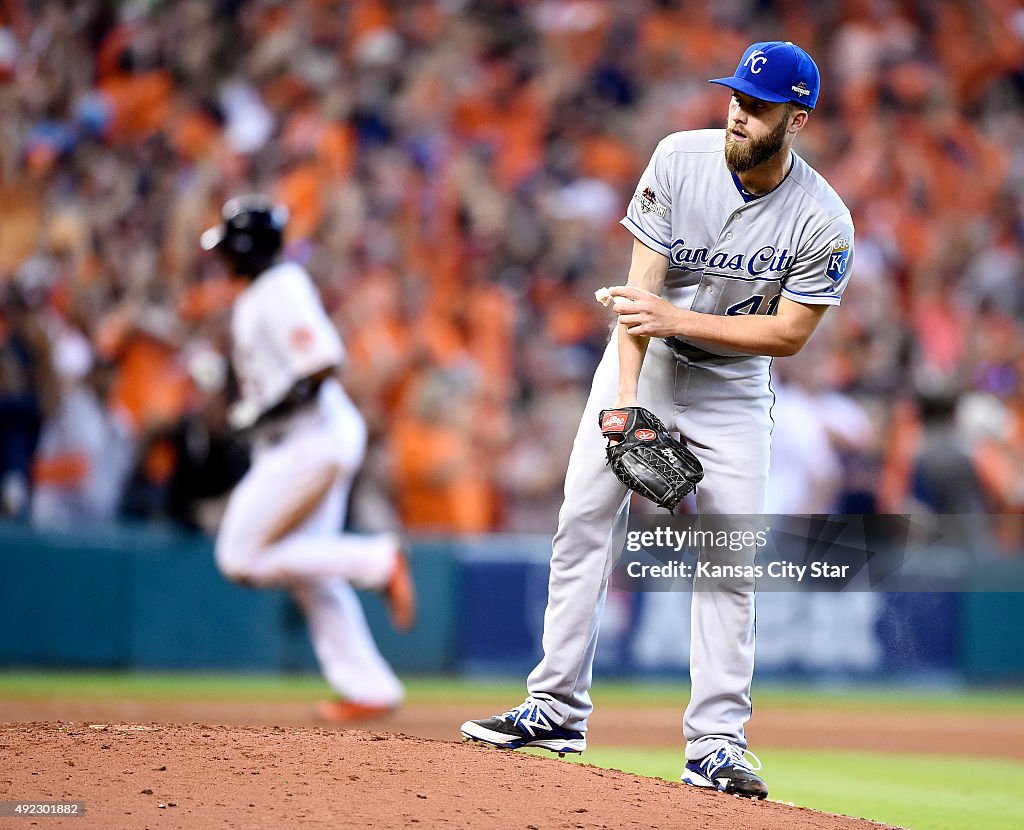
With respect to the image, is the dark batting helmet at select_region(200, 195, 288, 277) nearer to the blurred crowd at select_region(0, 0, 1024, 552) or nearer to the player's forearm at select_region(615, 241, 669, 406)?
the blurred crowd at select_region(0, 0, 1024, 552)

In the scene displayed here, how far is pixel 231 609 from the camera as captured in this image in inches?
406

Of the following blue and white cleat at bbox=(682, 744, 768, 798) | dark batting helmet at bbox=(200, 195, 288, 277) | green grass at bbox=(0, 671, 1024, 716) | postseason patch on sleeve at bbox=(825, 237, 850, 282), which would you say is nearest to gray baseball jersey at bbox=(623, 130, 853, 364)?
postseason patch on sleeve at bbox=(825, 237, 850, 282)

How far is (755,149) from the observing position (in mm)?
4652

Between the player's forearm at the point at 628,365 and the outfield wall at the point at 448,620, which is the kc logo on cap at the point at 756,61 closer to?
the player's forearm at the point at 628,365

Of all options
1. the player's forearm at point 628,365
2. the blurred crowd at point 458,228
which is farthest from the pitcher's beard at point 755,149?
the blurred crowd at point 458,228

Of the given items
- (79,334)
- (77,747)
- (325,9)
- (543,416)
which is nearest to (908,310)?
(543,416)

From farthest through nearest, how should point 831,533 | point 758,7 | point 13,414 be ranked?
point 758,7 → point 13,414 → point 831,533

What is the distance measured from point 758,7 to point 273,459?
31.8 ft

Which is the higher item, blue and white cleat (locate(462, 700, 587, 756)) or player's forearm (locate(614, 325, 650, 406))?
player's forearm (locate(614, 325, 650, 406))

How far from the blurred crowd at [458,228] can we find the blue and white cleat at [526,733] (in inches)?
206

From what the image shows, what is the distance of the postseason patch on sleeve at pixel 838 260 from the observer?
4.71 meters

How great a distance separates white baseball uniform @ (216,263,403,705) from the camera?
784cm

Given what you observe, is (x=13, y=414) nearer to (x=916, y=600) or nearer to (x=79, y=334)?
(x=79, y=334)

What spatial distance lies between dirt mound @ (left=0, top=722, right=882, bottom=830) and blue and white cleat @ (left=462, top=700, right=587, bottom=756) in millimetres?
114
